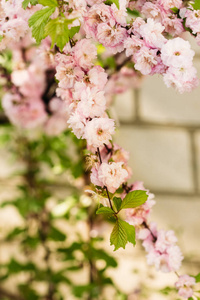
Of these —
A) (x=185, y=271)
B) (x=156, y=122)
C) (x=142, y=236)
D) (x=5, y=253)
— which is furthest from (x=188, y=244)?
(x=142, y=236)

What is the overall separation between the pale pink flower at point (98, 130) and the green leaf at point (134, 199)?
4.5 inches

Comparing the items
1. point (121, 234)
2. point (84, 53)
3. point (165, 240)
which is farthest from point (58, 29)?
point (165, 240)

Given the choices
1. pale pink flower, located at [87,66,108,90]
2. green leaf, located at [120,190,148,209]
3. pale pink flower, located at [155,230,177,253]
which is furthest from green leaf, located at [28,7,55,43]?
pale pink flower, located at [155,230,177,253]

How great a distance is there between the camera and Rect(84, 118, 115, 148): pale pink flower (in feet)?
2.43

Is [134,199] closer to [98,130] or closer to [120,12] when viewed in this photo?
[98,130]

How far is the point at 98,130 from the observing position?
2.45 ft

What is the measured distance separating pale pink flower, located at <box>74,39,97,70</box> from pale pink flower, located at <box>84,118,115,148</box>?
12 cm

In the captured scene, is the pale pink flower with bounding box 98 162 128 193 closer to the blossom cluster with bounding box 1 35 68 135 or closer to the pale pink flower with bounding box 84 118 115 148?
the pale pink flower with bounding box 84 118 115 148

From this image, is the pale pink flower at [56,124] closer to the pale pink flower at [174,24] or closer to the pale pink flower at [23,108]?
the pale pink flower at [23,108]

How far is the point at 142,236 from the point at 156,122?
1117mm

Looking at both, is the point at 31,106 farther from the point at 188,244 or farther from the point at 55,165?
the point at 188,244

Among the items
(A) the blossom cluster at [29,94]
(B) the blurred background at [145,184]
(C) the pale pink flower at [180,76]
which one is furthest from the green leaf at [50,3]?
(B) the blurred background at [145,184]

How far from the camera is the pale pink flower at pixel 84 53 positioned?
0.79 m

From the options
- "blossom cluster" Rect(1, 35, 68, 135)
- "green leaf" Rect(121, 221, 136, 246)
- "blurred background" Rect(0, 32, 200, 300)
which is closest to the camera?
"green leaf" Rect(121, 221, 136, 246)
